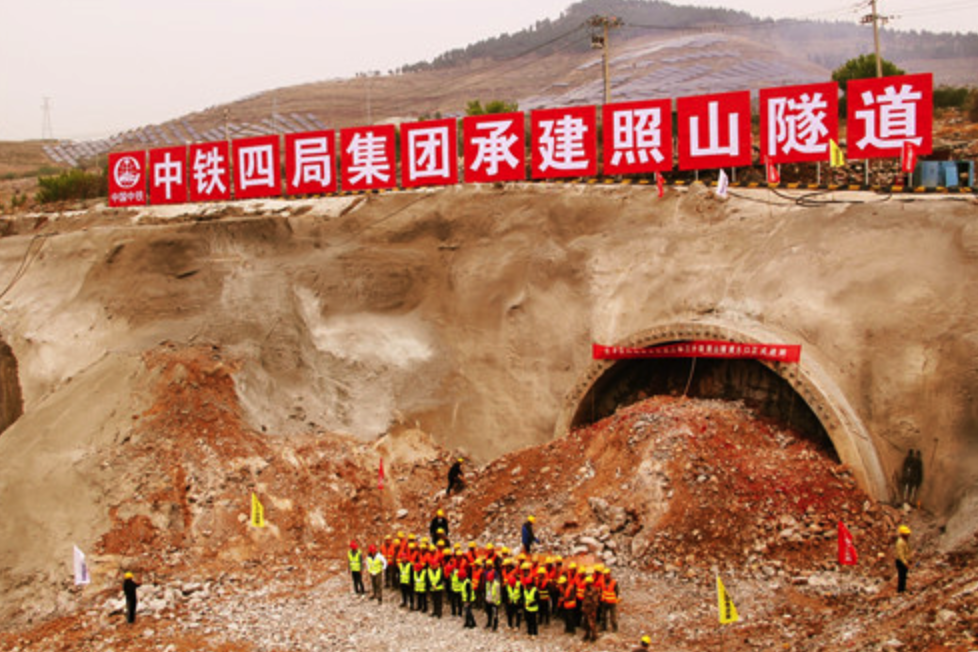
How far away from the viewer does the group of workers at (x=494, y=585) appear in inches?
633

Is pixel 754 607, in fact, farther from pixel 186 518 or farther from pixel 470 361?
pixel 186 518

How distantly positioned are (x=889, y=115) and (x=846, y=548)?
10558 mm

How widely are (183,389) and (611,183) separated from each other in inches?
458

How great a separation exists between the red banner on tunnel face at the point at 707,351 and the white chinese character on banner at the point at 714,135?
5414mm

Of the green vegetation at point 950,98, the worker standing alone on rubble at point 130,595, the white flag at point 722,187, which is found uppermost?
the green vegetation at point 950,98

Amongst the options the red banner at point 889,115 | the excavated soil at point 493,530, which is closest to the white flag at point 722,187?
the red banner at point 889,115

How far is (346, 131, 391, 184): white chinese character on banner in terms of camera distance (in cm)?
2738

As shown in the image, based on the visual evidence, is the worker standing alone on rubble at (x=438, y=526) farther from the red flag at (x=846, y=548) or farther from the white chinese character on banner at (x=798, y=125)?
the white chinese character on banner at (x=798, y=125)

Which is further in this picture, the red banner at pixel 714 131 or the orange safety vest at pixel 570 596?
the red banner at pixel 714 131

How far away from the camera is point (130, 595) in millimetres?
17875

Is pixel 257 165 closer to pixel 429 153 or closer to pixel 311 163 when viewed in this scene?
pixel 311 163

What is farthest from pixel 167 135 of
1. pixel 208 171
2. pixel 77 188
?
pixel 208 171

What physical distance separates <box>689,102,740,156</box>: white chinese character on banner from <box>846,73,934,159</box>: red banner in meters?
2.60

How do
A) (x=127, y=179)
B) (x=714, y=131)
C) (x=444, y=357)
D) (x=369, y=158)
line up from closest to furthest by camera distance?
(x=714, y=131) < (x=444, y=357) < (x=369, y=158) < (x=127, y=179)
